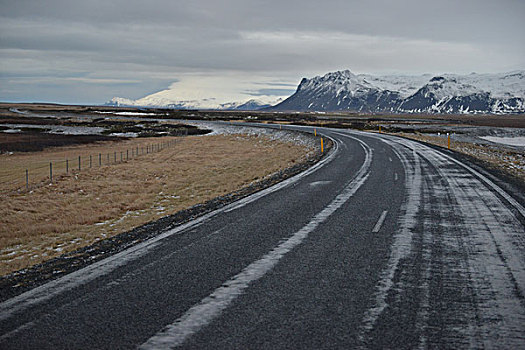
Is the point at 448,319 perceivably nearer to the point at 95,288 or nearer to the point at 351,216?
the point at 95,288

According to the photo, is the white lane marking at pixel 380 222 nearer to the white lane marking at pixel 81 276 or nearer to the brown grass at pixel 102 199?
the white lane marking at pixel 81 276

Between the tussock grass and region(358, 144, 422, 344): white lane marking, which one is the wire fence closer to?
region(358, 144, 422, 344): white lane marking

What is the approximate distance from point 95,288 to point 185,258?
156 cm

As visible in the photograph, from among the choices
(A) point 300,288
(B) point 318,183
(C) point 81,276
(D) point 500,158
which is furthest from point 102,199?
(D) point 500,158

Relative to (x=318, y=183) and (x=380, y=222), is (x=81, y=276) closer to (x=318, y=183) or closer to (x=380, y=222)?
(x=380, y=222)

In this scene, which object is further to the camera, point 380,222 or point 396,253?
point 380,222

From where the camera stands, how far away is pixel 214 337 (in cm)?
419

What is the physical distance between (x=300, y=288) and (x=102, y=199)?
15483mm

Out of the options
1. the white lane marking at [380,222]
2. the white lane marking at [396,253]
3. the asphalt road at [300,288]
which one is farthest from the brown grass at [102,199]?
the white lane marking at [396,253]

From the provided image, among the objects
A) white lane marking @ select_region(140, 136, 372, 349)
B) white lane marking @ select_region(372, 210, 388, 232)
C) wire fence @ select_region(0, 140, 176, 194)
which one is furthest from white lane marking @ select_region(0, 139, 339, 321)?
wire fence @ select_region(0, 140, 176, 194)

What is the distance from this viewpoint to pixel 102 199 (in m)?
18.8

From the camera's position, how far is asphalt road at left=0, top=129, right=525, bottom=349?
421 centimetres

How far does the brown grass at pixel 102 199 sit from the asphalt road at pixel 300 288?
4.43 meters

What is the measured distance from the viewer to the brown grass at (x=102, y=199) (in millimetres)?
11469
